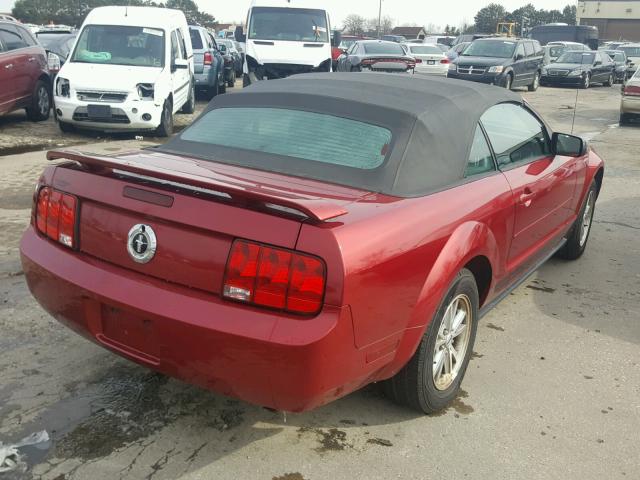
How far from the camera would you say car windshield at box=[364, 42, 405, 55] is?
65.5ft

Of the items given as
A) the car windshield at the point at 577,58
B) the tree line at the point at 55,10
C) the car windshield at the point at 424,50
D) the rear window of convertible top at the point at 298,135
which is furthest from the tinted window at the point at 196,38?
the tree line at the point at 55,10

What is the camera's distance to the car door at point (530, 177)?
383 centimetres

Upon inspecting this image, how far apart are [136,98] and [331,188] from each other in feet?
27.5

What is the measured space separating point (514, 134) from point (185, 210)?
7.82ft

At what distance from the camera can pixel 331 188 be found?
2979 millimetres

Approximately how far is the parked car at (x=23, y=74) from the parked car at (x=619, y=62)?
25.3m

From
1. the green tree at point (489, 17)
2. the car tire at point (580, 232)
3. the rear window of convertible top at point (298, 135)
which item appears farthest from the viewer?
the green tree at point (489, 17)

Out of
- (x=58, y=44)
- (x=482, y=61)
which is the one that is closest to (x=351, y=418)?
(x=58, y=44)

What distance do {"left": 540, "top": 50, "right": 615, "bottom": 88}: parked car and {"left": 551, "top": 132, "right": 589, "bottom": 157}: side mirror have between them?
72.7 feet

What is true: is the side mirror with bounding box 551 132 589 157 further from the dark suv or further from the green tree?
the green tree

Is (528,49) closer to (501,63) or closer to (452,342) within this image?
(501,63)

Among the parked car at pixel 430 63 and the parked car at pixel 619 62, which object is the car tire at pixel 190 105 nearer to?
the parked car at pixel 430 63

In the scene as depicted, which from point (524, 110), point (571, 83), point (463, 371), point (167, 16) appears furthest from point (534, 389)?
point (571, 83)

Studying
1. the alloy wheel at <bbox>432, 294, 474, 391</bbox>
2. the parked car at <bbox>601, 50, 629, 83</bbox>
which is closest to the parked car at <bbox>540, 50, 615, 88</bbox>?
the parked car at <bbox>601, 50, 629, 83</bbox>
